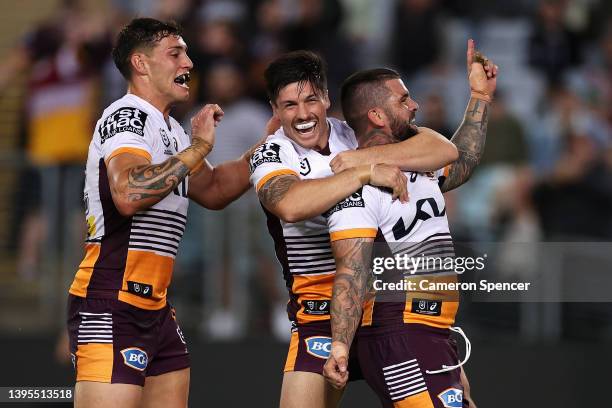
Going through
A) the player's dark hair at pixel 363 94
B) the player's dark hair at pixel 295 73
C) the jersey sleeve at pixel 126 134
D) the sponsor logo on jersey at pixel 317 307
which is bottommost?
the sponsor logo on jersey at pixel 317 307

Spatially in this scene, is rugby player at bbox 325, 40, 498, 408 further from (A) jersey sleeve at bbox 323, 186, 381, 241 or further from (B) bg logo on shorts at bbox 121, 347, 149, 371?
(B) bg logo on shorts at bbox 121, 347, 149, 371

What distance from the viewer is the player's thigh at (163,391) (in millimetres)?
7180

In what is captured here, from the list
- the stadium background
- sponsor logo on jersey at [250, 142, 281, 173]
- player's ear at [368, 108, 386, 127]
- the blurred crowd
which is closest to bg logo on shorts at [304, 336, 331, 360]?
sponsor logo on jersey at [250, 142, 281, 173]

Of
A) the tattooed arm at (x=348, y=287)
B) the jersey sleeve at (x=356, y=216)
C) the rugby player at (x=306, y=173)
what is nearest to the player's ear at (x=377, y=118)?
the rugby player at (x=306, y=173)

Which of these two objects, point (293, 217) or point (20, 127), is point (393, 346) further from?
point (20, 127)

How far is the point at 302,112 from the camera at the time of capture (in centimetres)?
689

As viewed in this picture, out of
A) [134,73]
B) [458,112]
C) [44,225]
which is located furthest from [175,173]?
[458,112]

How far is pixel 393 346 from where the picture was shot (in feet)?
21.1

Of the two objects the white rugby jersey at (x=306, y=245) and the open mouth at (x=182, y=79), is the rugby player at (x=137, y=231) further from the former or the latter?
the white rugby jersey at (x=306, y=245)

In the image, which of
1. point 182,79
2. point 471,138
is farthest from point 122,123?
point 471,138

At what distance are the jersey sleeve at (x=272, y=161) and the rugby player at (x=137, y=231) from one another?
0.31 m

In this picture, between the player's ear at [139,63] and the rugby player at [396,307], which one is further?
the player's ear at [139,63]

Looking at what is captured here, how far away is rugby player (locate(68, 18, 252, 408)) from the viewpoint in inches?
267

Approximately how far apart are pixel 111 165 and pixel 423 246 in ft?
5.72
